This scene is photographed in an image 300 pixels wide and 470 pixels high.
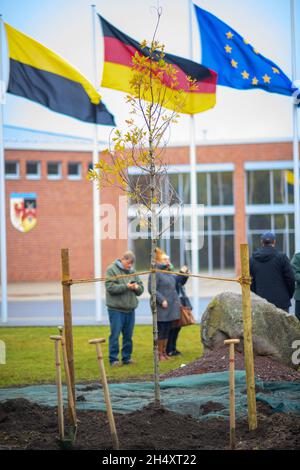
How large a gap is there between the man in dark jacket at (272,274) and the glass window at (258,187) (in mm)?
31871

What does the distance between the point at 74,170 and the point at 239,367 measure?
35120mm

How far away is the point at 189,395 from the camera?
30.3 ft

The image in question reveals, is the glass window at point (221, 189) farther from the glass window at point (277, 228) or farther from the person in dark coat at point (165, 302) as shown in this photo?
the person in dark coat at point (165, 302)

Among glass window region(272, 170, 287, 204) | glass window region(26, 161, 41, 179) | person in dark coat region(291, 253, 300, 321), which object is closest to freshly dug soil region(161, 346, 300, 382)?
person in dark coat region(291, 253, 300, 321)

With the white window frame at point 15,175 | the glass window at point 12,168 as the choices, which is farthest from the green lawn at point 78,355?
the glass window at point 12,168

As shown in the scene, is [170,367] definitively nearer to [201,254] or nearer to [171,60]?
[171,60]

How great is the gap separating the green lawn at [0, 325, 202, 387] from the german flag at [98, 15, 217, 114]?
5.04 meters

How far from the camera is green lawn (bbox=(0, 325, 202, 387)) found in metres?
12.3

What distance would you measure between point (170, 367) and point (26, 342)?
4659 mm

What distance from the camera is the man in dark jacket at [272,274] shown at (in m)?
12.3

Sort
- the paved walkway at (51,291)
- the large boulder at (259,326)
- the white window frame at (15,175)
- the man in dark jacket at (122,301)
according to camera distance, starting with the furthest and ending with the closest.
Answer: the white window frame at (15,175), the paved walkway at (51,291), the man in dark jacket at (122,301), the large boulder at (259,326)

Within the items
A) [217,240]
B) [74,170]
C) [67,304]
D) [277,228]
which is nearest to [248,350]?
[67,304]

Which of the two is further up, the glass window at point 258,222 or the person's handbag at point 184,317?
the glass window at point 258,222

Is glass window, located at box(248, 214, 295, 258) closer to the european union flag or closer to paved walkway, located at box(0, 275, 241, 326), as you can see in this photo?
paved walkway, located at box(0, 275, 241, 326)
